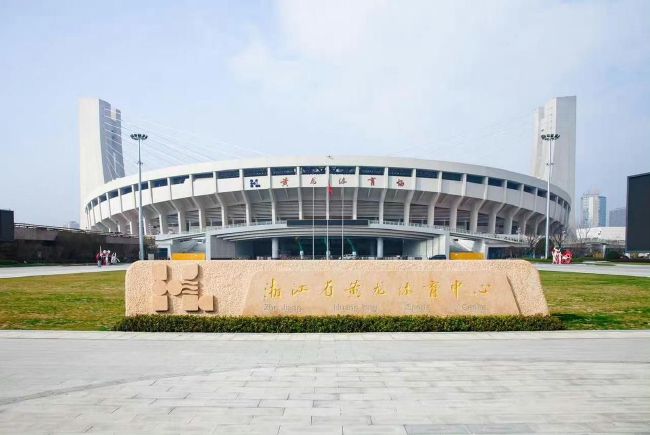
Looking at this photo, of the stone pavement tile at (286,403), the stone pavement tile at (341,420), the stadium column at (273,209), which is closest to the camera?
the stone pavement tile at (341,420)

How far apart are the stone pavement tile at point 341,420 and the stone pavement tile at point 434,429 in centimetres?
44

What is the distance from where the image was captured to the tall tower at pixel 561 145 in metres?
68.7

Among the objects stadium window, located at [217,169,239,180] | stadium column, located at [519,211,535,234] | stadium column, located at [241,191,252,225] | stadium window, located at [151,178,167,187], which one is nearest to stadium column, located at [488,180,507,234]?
stadium column, located at [519,211,535,234]

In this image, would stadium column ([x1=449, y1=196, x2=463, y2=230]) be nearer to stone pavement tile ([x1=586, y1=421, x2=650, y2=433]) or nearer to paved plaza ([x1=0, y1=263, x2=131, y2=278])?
paved plaza ([x1=0, y1=263, x2=131, y2=278])

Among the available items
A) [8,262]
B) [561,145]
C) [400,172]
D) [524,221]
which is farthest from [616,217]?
[8,262]

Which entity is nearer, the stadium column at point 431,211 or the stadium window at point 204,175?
the stadium window at point 204,175

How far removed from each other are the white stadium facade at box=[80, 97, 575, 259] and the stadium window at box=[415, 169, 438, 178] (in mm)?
117

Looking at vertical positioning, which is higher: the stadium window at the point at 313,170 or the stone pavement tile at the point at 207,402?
the stadium window at the point at 313,170

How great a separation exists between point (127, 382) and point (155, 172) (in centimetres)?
4937

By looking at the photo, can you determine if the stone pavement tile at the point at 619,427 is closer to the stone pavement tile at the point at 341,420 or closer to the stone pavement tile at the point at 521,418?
the stone pavement tile at the point at 521,418

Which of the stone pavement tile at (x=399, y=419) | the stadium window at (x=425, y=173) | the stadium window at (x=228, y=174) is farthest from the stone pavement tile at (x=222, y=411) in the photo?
the stadium window at (x=425, y=173)

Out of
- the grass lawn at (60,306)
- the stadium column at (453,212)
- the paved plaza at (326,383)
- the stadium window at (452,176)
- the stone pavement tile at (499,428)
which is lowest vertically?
the grass lawn at (60,306)

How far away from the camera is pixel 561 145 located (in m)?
68.9

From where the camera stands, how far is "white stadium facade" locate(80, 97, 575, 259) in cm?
4531
